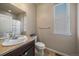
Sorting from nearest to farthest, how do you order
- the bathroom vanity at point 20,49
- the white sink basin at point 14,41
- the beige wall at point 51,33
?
1. the bathroom vanity at point 20,49
2. the white sink basin at point 14,41
3. the beige wall at point 51,33

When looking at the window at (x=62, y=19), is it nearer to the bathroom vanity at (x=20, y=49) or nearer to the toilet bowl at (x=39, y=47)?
the toilet bowl at (x=39, y=47)

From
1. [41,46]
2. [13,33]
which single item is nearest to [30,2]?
[13,33]

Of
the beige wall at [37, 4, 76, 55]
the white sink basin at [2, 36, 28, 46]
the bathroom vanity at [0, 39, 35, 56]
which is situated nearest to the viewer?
the bathroom vanity at [0, 39, 35, 56]

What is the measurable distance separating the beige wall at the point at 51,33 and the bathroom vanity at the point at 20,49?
159 millimetres

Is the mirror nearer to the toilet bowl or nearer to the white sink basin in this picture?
the white sink basin

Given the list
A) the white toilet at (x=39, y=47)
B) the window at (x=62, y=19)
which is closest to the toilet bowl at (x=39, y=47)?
the white toilet at (x=39, y=47)

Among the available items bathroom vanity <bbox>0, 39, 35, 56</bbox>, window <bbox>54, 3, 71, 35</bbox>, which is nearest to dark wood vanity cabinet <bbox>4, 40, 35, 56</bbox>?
bathroom vanity <bbox>0, 39, 35, 56</bbox>

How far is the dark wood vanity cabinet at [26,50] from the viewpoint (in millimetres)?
968

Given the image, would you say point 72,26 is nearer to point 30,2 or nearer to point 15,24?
point 30,2

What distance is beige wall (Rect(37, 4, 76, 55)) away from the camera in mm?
1153

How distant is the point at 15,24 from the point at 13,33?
119 mm

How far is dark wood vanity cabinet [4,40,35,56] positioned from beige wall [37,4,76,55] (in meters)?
0.15

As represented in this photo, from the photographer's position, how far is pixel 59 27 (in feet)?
3.93

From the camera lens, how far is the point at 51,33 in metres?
1.21
